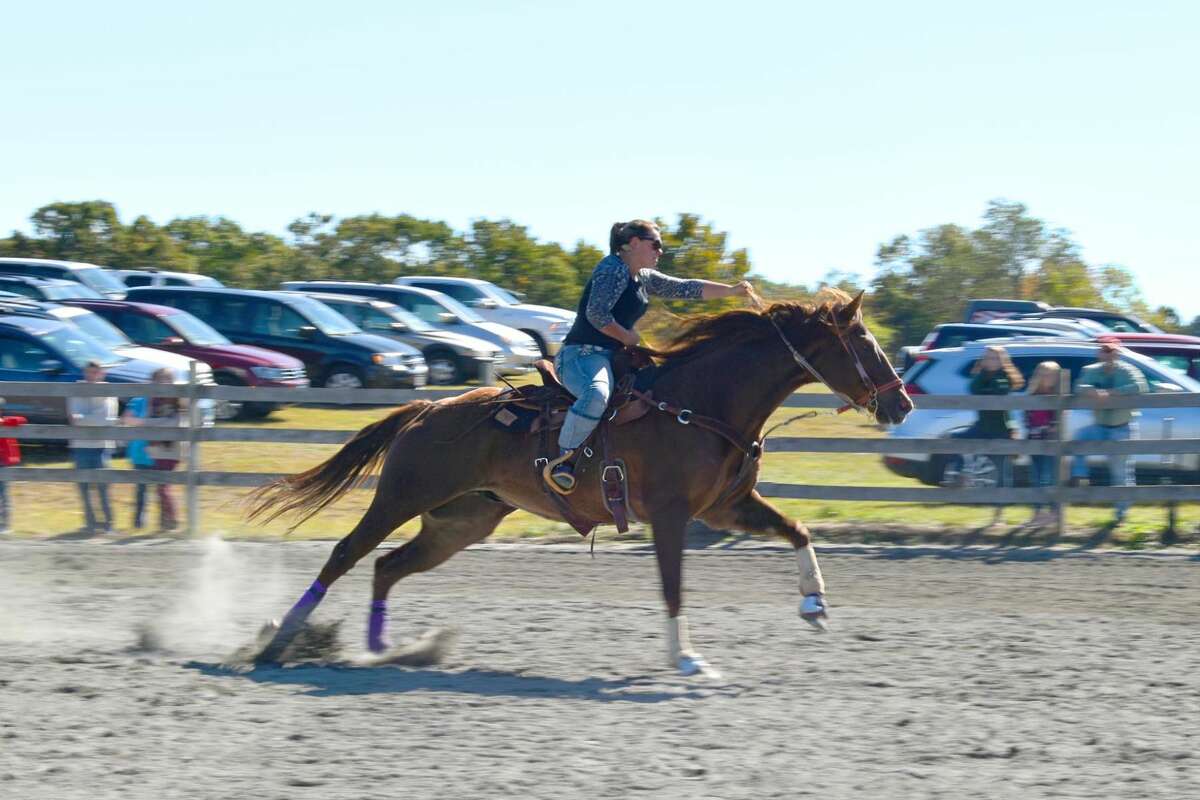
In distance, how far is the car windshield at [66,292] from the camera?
1051 inches

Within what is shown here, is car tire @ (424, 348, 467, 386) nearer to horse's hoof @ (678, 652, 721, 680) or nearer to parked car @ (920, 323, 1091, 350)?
parked car @ (920, 323, 1091, 350)

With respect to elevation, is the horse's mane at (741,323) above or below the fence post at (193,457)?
above

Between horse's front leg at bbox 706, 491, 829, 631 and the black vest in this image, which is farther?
horse's front leg at bbox 706, 491, 829, 631

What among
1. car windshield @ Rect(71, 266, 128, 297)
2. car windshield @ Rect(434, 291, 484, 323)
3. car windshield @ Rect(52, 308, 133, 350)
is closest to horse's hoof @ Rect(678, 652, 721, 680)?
car windshield @ Rect(52, 308, 133, 350)

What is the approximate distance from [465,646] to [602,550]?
3.98m

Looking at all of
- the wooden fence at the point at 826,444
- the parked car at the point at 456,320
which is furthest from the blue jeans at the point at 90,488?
the parked car at the point at 456,320

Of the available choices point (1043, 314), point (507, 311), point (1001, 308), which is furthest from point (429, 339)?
point (1001, 308)

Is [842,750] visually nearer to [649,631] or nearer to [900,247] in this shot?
[649,631]

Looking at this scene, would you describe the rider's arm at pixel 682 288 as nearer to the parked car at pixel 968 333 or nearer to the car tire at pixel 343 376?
the parked car at pixel 968 333

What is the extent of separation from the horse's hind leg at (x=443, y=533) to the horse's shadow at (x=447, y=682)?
0.68 metres

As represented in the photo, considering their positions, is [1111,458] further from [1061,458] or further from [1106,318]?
[1106,318]

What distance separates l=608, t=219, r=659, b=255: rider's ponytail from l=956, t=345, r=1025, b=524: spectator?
593 cm

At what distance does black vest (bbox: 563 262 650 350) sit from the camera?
7637 millimetres

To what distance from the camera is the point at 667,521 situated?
295 inches
